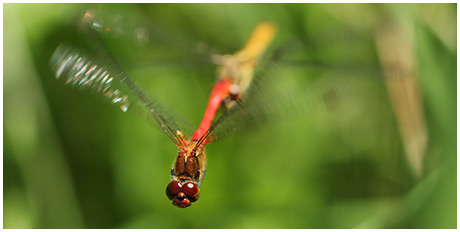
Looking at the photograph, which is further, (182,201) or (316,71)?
(316,71)

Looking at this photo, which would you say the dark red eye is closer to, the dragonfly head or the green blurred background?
the dragonfly head

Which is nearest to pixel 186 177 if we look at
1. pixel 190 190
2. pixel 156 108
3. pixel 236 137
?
pixel 190 190

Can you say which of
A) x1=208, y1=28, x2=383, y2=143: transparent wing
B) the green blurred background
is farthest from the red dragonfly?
the green blurred background

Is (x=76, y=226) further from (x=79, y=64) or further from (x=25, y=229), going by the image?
(x=79, y=64)

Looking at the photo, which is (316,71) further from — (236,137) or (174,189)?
(174,189)

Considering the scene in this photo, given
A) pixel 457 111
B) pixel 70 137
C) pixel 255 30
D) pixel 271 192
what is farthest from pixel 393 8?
pixel 70 137
